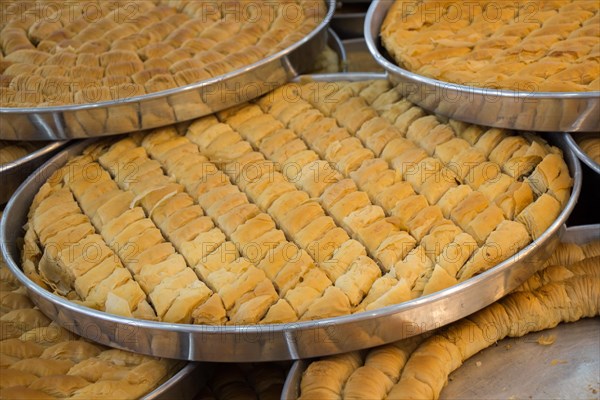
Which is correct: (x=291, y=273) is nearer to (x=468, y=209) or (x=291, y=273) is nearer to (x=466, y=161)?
(x=468, y=209)

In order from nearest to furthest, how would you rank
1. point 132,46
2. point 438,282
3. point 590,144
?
1. point 438,282
2. point 590,144
3. point 132,46

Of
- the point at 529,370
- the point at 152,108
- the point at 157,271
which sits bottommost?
the point at 529,370

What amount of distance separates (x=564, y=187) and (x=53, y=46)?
2329 millimetres

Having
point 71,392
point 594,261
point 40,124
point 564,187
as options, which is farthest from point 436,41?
point 71,392

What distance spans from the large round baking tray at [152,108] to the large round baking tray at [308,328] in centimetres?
79

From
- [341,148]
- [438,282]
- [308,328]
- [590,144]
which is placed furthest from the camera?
[341,148]

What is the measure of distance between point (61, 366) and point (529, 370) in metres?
1.49

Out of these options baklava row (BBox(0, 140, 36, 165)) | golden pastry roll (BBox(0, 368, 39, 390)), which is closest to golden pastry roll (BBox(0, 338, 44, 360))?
golden pastry roll (BBox(0, 368, 39, 390))

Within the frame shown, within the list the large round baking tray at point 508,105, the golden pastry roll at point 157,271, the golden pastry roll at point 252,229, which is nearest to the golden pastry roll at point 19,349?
the golden pastry roll at point 157,271

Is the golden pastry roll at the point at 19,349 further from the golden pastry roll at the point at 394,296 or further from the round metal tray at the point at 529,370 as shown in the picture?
the golden pastry roll at the point at 394,296

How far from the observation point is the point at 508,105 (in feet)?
8.14

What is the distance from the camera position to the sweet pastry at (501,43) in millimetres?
2578

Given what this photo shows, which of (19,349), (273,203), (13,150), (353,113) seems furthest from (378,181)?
(13,150)

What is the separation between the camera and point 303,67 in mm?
3182
